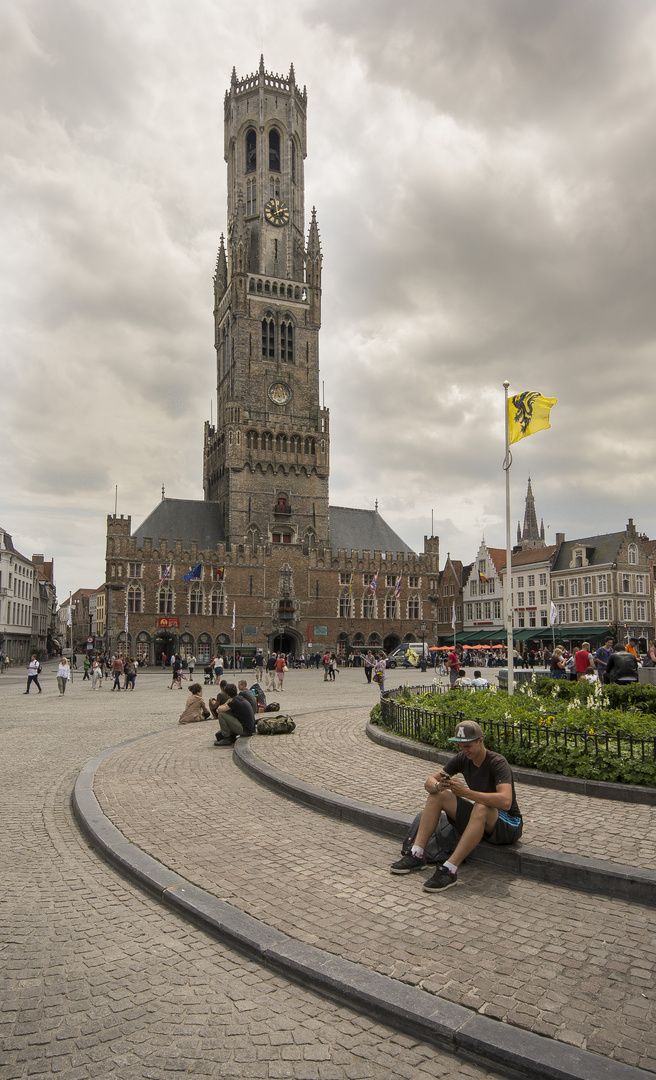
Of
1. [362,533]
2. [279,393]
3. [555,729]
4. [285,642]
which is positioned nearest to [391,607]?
[362,533]

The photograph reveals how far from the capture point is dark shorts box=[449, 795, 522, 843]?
612 centimetres

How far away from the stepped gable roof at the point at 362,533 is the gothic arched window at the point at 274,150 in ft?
117

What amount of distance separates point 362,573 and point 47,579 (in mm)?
55918

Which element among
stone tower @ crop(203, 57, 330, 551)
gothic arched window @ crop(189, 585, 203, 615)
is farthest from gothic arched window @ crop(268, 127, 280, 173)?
gothic arched window @ crop(189, 585, 203, 615)

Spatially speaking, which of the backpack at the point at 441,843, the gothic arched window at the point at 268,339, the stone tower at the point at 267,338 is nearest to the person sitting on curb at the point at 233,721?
the backpack at the point at 441,843

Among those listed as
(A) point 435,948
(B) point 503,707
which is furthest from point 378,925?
(B) point 503,707

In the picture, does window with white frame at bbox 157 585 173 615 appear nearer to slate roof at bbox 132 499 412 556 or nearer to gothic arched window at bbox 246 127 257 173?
slate roof at bbox 132 499 412 556

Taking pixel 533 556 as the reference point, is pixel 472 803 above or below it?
below

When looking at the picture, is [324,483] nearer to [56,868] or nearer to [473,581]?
[473,581]

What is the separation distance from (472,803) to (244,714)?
787 centimetres

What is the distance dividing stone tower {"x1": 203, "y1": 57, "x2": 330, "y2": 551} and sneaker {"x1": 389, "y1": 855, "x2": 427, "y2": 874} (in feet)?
182

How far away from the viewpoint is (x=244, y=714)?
43.9 feet

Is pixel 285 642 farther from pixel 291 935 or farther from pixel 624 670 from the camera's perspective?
pixel 291 935

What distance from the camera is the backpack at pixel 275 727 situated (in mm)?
13586
